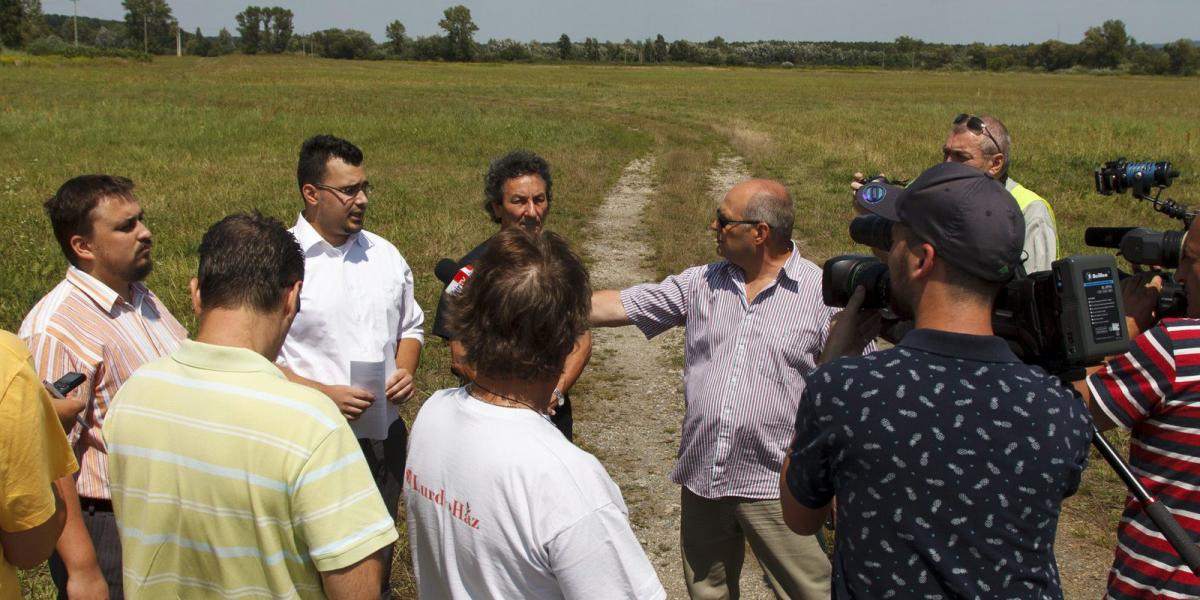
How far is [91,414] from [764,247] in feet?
7.23

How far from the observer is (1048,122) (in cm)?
2800

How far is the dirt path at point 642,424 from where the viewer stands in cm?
448

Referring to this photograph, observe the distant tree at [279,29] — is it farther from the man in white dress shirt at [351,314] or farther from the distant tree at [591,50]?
the man in white dress shirt at [351,314]

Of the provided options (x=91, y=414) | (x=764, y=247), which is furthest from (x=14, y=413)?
(x=764, y=247)

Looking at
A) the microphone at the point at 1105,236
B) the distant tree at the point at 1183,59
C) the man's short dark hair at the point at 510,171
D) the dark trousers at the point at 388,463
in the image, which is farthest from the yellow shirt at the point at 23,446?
the distant tree at the point at 1183,59

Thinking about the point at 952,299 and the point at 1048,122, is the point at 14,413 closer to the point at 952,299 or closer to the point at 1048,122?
the point at 952,299

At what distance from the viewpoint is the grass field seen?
424 inches

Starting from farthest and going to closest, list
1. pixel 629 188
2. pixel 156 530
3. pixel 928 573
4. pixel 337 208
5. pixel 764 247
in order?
1. pixel 629 188
2. pixel 337 208
3. pixel 764 247
4. pixel 156 530
5. pixel 928 573

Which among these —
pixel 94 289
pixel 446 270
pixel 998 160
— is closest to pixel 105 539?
pixel 94 289

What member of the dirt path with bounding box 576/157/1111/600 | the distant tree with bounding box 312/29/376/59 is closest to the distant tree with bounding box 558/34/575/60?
the distant tree with bounding box 312/29/376/59

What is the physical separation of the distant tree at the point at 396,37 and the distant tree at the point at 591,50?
85.4ft

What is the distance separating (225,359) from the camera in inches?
82.2

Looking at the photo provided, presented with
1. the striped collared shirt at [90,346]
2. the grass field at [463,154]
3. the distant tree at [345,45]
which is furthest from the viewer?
the distant tree at [345,45]

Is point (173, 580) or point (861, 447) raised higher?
point (861, 447)
